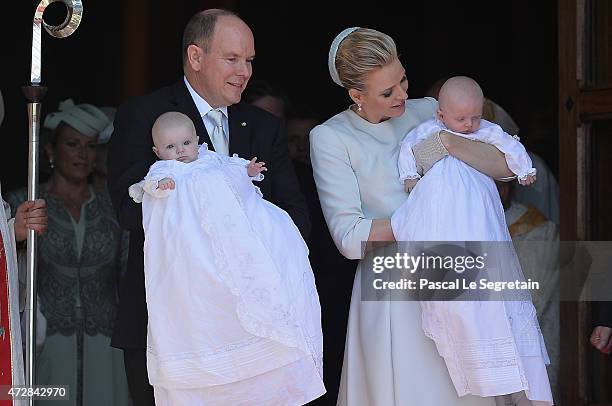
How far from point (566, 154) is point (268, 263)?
5.02ft

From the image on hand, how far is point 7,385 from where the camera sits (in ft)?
12.7

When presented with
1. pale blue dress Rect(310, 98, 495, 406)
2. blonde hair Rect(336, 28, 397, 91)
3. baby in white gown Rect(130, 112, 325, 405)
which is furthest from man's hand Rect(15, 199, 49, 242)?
blonde hair Rect(336, 28, 397, 91)

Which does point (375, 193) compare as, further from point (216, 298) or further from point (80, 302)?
point (80, 302)

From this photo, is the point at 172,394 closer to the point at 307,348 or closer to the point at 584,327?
the point at 307,348

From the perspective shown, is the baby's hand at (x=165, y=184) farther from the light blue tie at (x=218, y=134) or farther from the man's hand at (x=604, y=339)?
the man's hand at (x=604, y=339)

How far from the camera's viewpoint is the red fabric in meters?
3.87

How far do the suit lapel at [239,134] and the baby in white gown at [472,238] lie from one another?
499 millimetres

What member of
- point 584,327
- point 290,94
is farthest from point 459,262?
point 290,94

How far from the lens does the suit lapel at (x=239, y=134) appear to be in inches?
155

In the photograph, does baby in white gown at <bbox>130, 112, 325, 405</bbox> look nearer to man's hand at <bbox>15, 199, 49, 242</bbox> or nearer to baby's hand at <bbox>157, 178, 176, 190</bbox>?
baby's hand at <bbox>157, 178, 176, 190</bbox>

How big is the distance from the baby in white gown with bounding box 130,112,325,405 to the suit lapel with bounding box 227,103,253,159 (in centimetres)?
29

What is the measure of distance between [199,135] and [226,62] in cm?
24

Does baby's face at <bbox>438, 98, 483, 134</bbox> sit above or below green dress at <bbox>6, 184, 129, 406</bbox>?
above

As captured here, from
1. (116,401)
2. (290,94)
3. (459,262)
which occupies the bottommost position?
(116,401)
